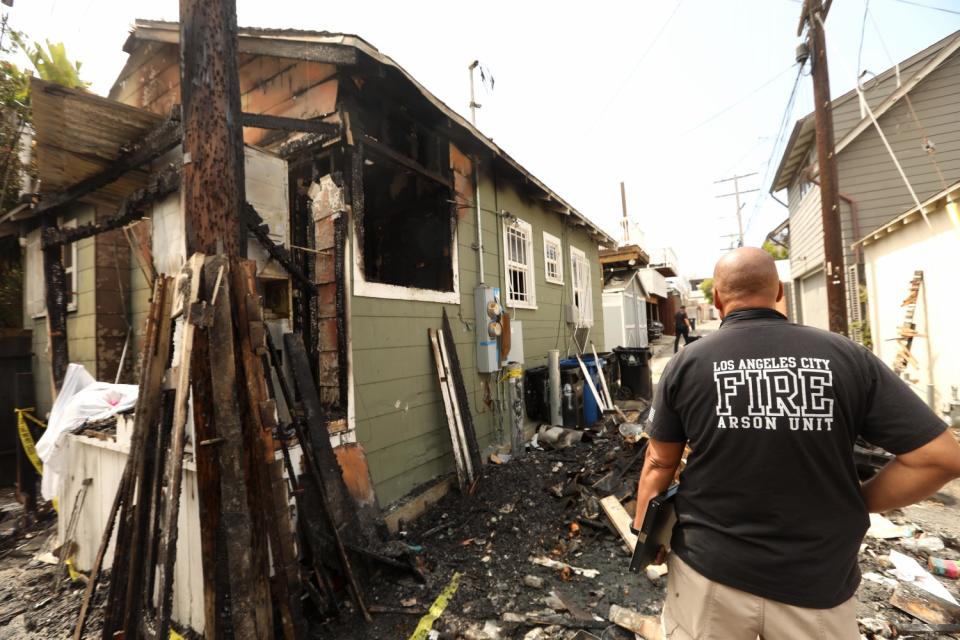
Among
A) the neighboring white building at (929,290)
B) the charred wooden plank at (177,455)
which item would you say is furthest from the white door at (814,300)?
the charred wooden plank at (177,455)

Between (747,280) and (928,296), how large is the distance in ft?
29.1

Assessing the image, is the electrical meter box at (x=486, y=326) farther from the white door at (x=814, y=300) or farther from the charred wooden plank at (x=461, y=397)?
the white door at (x=814, y=300)

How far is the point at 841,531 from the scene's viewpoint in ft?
4.80

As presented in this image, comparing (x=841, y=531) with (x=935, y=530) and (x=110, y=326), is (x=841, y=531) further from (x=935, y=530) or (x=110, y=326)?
(x=110, y=326)

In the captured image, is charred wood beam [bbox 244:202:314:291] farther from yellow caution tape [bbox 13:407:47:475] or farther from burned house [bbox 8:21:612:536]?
yellow caution tape [bbox 13:407:47:475]

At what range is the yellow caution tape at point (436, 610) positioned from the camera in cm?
302

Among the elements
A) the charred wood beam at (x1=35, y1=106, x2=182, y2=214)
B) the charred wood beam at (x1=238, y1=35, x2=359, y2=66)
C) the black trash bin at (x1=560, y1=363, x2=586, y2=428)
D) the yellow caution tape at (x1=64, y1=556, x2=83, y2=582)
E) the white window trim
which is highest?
the charred wood beam at (x1=238, y1=35, x2=359, y2=66)

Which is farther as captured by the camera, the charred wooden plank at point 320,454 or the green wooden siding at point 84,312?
the green wooden siding at point 84,312

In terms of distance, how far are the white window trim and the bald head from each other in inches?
134

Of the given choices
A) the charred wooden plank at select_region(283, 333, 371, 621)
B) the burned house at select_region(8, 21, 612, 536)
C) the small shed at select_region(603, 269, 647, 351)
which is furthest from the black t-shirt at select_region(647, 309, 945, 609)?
the small shed at select_region(603, 269, 647, 351)

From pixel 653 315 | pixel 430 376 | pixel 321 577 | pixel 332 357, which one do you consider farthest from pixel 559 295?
pixel 653 315

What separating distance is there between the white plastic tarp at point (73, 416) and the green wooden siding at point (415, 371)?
2.16 metres

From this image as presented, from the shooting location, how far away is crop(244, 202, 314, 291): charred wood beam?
347cm

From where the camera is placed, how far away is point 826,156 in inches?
289
